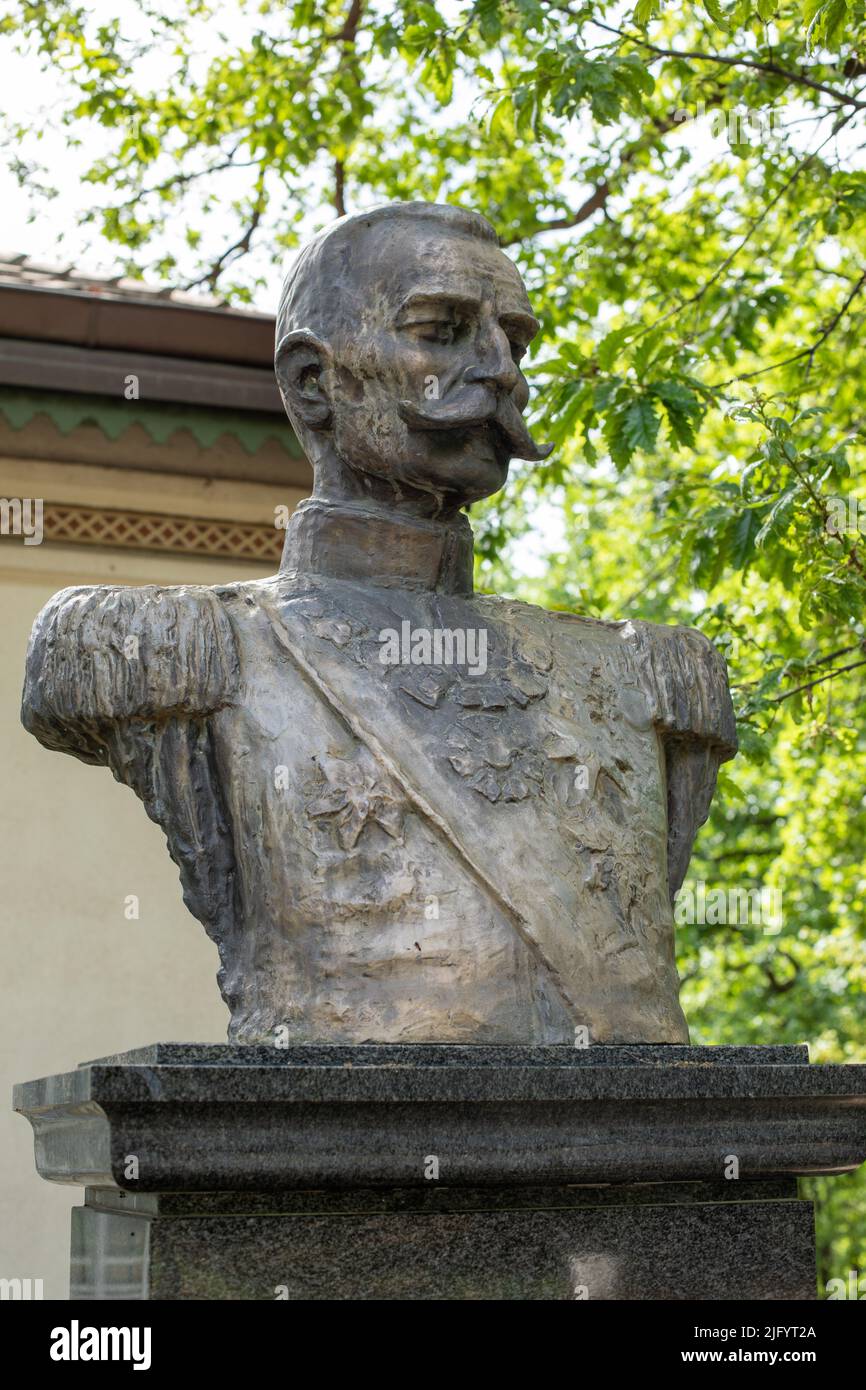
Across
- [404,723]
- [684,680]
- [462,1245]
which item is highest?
[684,680]

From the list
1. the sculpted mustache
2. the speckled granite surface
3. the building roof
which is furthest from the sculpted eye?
the building roof

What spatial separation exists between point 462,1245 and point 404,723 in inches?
37.8

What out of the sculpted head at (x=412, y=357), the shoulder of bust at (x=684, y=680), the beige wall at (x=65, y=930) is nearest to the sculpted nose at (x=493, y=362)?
the sculpted head at (x=412, y=357)

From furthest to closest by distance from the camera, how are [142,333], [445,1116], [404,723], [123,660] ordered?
[142,333] < [404,723] < [123,660] < [445,1116]

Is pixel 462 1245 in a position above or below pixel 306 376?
below

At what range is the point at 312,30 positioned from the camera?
10672 millimetres

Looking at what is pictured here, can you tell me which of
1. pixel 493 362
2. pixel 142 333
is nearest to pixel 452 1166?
pixel 493 362

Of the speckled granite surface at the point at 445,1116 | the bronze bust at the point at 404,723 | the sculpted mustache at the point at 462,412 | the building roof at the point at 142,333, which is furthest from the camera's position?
the building roof at the point at 142,333

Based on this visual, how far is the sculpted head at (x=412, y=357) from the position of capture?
12.4ft

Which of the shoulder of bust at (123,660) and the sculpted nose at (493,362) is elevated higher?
the sculpted nose at (493,362)

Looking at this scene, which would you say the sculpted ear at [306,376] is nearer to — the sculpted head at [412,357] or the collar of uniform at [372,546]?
the sculpted head at [412,357]

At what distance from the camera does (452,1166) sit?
10.3ft

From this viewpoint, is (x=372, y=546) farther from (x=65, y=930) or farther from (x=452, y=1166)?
(x=65, y=930)

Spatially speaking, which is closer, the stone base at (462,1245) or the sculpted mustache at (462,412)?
the stone base at (462,1245)
